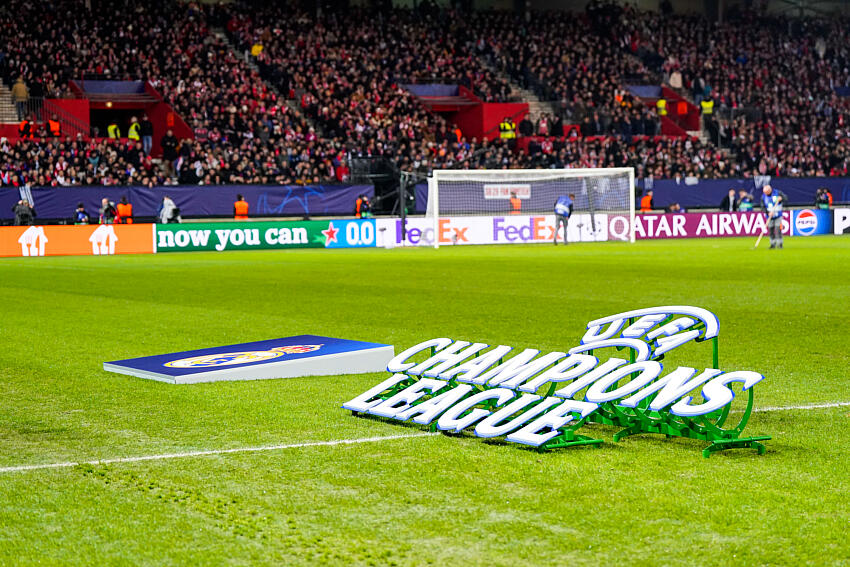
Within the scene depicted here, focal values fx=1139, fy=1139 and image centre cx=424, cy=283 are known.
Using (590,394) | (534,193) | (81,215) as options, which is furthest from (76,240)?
(590,394)

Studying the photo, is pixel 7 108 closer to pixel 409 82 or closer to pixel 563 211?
pixel 409 82

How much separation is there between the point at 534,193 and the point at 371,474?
36161 millimetres

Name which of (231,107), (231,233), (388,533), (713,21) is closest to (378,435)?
(388,533)

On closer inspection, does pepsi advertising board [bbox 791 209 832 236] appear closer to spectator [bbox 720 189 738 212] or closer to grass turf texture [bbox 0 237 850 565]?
spectator [bbox 720 189 738 212]

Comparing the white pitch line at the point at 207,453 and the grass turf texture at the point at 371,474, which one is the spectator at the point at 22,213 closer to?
the grass turf texture at the point at 371,474

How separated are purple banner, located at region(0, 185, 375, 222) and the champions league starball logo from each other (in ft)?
92.9

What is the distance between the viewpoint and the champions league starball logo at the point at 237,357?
9695mm

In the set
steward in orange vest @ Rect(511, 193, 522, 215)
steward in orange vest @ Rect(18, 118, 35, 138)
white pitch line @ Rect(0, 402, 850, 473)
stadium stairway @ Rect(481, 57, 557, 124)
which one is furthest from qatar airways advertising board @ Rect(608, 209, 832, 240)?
white pitch line @ Rect(0, 402, 850, 473)

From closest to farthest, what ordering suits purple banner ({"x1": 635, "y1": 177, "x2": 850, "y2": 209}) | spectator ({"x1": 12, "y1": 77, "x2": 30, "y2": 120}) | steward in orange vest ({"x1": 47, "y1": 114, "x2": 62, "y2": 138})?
steward in orange vest ({"x1": 47, "y1": 114, "x2": 62, "y2": 138}) → spectator ({"x1": 12, "y1": 77, "x2": 30, "y2": 120}) → purple banner ({"x1": 635, "y1": 177, "x2": 850, "y2": 209})

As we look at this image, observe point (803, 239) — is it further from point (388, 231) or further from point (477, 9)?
point (477, 9)

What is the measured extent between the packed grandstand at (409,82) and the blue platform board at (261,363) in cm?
2892

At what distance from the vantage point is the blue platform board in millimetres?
9320

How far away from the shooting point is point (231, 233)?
36844 millimetres

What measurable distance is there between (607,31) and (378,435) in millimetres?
54983
